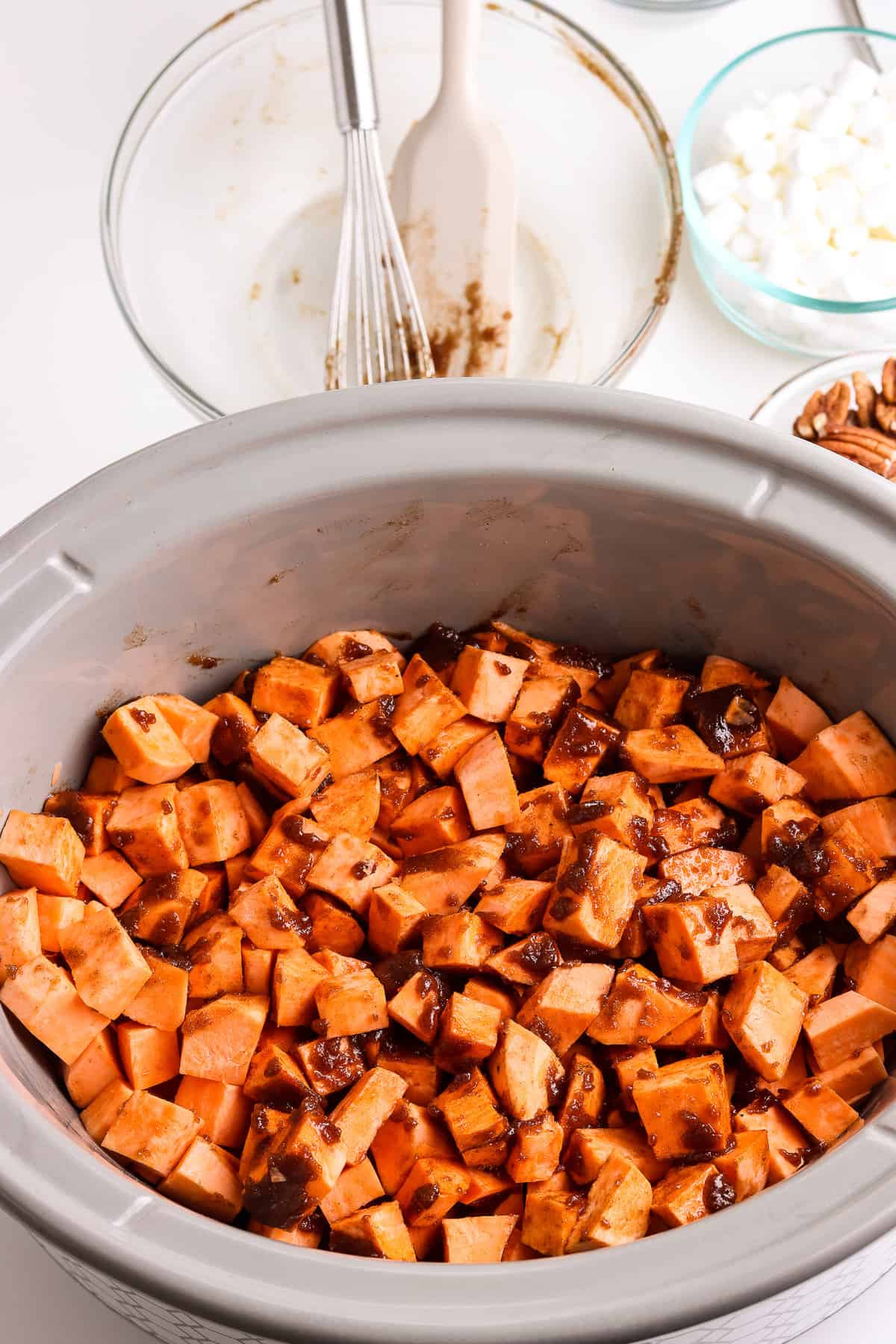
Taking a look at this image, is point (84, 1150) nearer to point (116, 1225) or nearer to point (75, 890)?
point (116, 1225)

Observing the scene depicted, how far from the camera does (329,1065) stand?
0.86 m

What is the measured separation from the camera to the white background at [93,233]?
1.37 metres

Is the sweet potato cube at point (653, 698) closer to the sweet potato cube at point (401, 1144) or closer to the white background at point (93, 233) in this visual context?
the sweet potato cube at point (401, 1144)

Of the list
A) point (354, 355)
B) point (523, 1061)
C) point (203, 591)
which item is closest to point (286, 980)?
point (523, 1061)

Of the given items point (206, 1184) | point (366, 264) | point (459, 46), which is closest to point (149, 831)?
point (206, 1184)

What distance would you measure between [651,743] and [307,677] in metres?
0.28

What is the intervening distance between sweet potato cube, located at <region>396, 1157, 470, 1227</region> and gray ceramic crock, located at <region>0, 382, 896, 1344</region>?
130 mm

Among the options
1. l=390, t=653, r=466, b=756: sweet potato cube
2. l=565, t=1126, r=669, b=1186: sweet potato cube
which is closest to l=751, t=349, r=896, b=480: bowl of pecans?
l=390, t=653, r=466, b=756: sweet potato cube

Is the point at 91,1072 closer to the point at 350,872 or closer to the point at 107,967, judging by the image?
the point at 107,967

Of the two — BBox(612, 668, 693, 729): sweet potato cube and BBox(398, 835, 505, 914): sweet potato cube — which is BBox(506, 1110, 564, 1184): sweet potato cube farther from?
BBox(612, 668, 693, 729): sweet potato cube

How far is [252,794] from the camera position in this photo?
100cm

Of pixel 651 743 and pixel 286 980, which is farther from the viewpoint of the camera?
pixel 651 743

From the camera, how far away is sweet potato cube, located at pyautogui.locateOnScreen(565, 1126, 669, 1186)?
0.82 m

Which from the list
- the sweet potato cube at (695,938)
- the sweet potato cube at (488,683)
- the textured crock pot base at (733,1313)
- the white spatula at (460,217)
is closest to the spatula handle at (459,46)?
the white spatula at (460,217)
